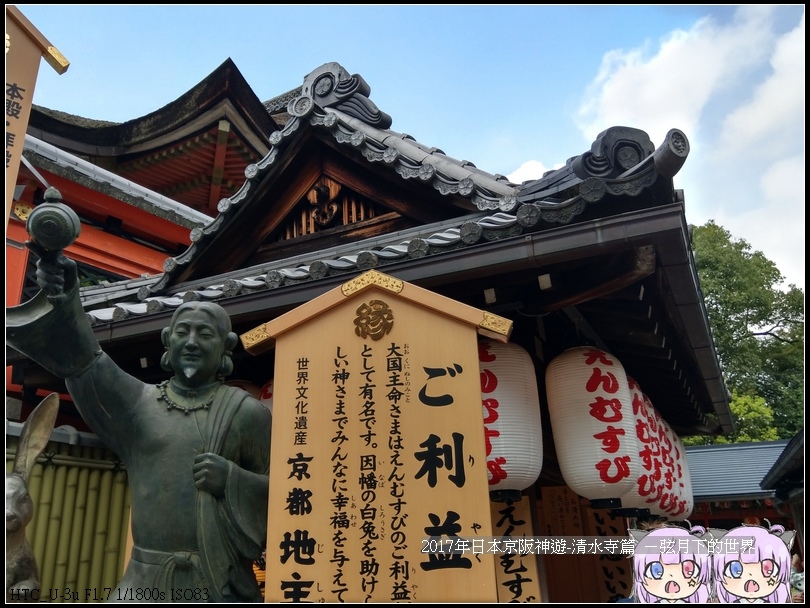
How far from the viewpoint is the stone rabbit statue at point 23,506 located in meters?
4.51

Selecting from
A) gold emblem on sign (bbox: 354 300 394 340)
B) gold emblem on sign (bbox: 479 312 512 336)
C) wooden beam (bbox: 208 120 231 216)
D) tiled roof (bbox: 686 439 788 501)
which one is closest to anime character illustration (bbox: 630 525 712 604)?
gold emblem on sign (bbox: 479 312 512 336)

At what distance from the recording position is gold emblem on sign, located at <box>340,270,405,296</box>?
380cm

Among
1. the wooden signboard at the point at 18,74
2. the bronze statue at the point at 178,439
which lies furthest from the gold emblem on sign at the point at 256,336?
the wooden signboard at the point at 18,74

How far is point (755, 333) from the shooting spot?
24594 mm

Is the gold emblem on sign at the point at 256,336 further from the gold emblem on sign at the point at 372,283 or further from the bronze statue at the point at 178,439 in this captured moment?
the gold emblem on sign at the point at 372,283

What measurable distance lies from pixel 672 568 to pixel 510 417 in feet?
4.63

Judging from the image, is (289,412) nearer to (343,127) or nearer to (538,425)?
(538,425)

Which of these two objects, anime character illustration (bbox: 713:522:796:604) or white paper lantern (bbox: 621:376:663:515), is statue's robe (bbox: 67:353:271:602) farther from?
white paper lantern (bbox: 621:376:663:515)

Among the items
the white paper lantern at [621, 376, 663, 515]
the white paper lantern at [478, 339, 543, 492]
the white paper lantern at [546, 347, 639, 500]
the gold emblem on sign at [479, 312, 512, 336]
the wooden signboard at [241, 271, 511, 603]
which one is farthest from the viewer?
the white paper lantern at [621, 376, 663, 515]

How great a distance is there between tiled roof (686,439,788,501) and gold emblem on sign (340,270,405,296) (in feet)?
48.5

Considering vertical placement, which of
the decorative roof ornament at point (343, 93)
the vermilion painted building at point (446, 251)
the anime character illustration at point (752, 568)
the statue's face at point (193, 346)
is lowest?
the anime character illustration at point (752, 568)

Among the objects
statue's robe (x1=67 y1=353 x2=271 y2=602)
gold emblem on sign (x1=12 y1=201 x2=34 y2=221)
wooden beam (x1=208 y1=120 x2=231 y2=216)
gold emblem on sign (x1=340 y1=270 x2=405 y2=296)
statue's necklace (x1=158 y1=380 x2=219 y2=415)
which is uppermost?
wooden beam (x1=208 y1=120 x2=231 y2=216)

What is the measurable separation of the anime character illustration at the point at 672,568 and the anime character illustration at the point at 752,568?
0.09 metres

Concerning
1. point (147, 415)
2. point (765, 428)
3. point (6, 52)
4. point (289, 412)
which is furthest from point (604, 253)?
point (765, 428)
